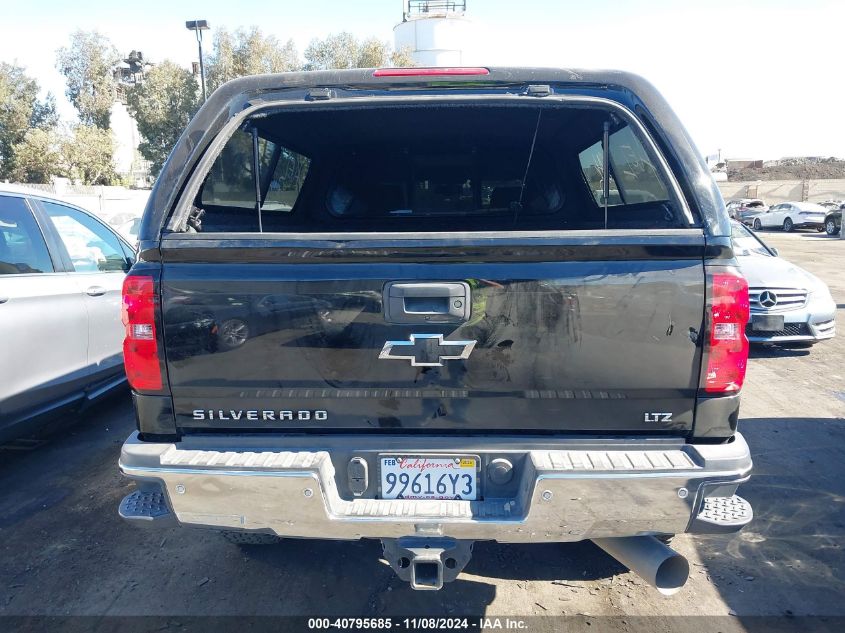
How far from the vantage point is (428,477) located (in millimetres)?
2199

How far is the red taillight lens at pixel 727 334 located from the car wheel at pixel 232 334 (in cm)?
167

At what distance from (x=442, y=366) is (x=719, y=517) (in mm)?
1166

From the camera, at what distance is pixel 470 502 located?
219cm

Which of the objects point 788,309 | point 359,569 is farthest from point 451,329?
point 788,309

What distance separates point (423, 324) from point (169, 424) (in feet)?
3.46

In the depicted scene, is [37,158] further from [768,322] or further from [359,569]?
[359,569]

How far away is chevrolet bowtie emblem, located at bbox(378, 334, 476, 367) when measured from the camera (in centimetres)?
210

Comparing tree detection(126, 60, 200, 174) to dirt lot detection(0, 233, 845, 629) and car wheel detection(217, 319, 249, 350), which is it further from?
car wheel detection(217, 319, 249, 350)

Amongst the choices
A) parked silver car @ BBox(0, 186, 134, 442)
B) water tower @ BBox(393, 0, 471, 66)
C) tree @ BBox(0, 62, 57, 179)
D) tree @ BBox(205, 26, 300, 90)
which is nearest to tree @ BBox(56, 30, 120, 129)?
tree @ BBox(0, 62, 57, 179)

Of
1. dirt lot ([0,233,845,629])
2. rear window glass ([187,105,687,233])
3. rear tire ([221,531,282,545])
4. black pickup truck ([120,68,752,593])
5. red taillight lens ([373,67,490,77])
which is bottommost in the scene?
dirt lot ([0,233,845,629])

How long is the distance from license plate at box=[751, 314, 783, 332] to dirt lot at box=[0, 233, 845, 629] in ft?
9.28

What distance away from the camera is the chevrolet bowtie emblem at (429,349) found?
2.10m

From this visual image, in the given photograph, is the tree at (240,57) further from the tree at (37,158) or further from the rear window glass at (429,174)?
the rear window glass at (429,174)

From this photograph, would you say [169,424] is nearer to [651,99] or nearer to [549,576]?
[549,576]
